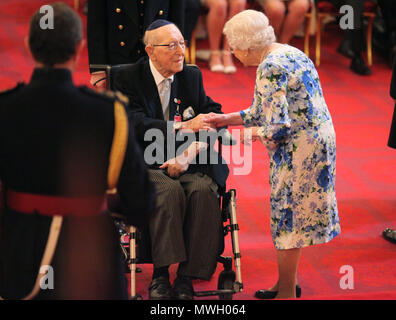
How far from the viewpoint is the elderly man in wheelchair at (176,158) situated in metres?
Result: 3.23

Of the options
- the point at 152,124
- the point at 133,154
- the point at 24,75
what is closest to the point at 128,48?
the point at 152,124

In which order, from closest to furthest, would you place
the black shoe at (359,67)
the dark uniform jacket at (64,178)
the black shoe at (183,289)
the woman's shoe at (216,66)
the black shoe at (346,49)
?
the dark uniform jacket at (64,178) → the black shoe at (183,289) → the woman's shoe at (216,66) → the black shoe at (359,67) → the black shoe at (346,49)

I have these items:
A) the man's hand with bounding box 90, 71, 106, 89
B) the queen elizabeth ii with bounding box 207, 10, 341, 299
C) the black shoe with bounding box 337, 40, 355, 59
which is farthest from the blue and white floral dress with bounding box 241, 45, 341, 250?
the black shoe with bounding box 337, 40, 355, 59

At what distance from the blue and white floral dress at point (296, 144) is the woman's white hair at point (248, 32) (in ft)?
0.29

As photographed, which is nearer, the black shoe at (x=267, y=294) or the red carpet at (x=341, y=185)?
the black shoe at (x=267, y=294)

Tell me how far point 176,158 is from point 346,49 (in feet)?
15.3

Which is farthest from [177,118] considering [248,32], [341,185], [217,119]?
[341,185]

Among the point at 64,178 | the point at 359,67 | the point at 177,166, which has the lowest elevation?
the point at 359,67

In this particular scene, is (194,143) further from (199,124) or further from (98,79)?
(98,79)

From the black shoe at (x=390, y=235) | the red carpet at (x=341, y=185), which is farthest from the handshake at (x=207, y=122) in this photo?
the black shoe at (x=390, y=235)

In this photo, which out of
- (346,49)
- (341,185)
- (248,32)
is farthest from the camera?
(346,49)

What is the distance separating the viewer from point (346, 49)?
24.7ft

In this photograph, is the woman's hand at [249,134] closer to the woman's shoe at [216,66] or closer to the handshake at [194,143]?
the handshake at [194,143]

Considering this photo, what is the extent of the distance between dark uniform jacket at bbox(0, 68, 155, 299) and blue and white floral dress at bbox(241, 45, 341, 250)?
1004mm
